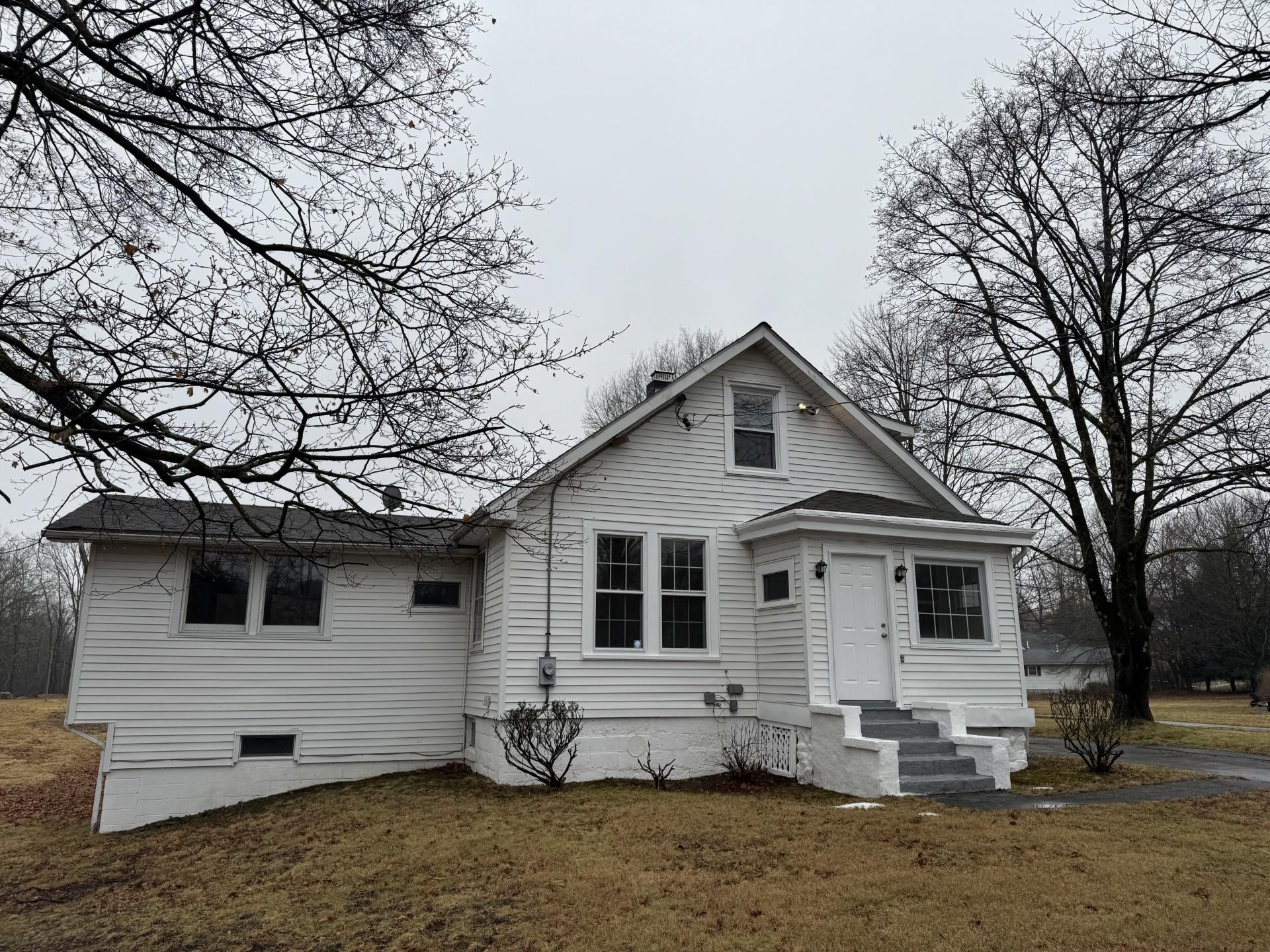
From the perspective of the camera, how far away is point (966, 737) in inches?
404

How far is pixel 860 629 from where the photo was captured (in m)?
11.3

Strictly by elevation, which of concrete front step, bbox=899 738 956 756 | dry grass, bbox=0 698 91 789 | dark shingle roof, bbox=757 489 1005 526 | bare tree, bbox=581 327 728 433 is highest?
bare tree, bbox=581 327 728 433

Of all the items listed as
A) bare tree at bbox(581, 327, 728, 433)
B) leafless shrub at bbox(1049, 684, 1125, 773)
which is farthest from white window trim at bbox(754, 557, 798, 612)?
bare tree at bbox(581, 327, 728, 433)

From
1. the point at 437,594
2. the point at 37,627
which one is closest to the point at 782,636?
the point at 437,594

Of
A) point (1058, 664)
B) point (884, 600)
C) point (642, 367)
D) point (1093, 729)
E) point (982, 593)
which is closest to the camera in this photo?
point (1093, 729)

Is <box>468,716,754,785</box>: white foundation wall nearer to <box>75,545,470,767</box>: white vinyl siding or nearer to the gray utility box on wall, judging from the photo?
the gray utility box on wall

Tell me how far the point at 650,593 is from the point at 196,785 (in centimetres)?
680

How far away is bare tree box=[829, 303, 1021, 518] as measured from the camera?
20.9 metres

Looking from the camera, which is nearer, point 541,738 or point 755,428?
point 541,738

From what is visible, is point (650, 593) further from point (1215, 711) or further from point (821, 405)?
point (1215, 711)

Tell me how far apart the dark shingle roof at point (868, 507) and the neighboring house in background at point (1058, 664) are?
137 feet

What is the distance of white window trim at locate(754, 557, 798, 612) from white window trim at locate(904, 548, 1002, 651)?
163cm

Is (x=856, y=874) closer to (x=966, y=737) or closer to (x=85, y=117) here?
(x=966, y=737)

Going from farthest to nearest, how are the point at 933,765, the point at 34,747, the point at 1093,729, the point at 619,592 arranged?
the point at 34,747
the point at 619,592
the point at 1093,729
the point at 933,765
